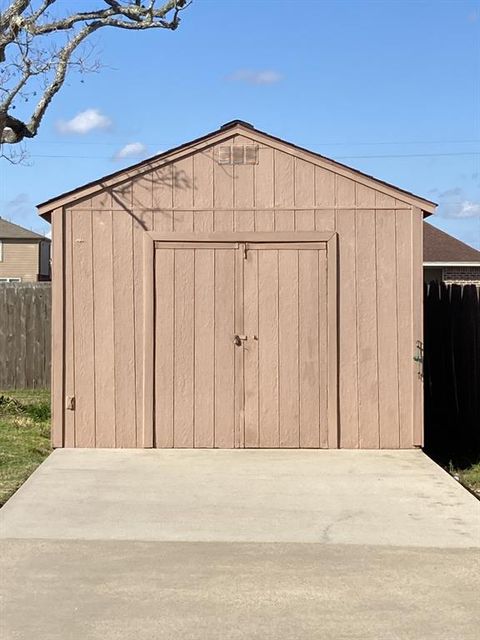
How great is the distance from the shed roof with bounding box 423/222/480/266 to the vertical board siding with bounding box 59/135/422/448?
56.5ft

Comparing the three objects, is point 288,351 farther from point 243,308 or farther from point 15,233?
point 15,233

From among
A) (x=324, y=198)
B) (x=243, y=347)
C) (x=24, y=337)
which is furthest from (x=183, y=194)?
(x=24, y=337)

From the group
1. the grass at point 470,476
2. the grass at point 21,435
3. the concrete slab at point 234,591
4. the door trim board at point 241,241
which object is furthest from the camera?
the door trim board at point 241,241

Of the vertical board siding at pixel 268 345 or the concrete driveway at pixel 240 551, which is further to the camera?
the vertical board siding at pixel 268 345

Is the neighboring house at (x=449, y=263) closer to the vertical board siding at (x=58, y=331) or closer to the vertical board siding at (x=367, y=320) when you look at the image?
the vertical board siding at (x=367, y=320)

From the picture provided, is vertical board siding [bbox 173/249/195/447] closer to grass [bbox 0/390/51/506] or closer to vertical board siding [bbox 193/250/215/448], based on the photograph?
vertical board siding [bbox 193/250/215/448]

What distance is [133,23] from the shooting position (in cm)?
1298

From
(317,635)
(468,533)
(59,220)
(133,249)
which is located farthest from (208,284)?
(317,635)

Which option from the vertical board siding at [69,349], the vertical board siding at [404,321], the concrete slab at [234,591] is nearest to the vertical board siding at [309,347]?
the vertical board siding at [404,321]

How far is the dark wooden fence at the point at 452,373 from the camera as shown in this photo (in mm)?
9930

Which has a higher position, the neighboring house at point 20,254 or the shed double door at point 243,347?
the neighboring house at point 20,254

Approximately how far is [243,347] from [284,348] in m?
0.42

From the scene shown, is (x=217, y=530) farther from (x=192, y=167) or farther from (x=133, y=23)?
(x=133, y=23)

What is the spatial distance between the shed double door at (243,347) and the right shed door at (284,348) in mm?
10
